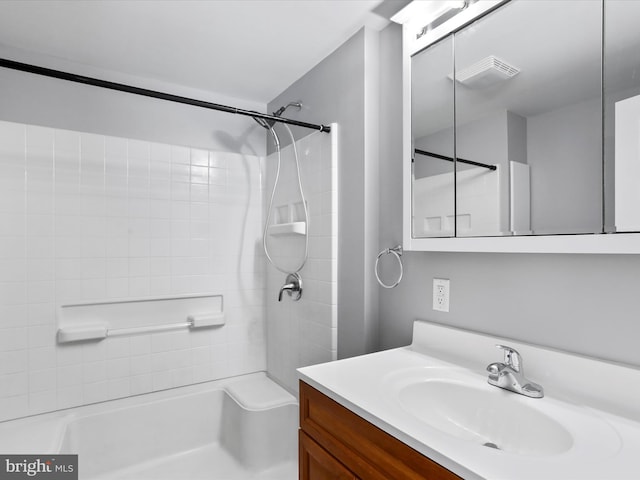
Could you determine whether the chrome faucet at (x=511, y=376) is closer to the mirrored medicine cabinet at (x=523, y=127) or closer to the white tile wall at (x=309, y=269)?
the mirrored medicine cabinet at (x=523, y=127)

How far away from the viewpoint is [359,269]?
173 cm

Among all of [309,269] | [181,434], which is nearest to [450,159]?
[309,269]

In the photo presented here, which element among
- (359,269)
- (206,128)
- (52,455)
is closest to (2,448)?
(52,455)

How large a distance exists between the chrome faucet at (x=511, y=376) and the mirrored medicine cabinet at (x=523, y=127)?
1.03 feet

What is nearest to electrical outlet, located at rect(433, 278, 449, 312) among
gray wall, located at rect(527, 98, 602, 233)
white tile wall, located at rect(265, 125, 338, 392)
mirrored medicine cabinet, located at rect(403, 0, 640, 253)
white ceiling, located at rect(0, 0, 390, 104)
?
mirrored medicine cabinet, located at rect(403, 0, 640, 253)

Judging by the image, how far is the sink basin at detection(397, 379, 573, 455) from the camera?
0.94m

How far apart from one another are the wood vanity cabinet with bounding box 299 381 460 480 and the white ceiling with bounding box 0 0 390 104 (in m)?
1.50

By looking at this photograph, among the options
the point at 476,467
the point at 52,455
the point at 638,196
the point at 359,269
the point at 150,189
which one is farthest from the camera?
the point at 150,189

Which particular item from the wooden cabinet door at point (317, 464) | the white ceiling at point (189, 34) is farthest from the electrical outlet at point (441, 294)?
the white ceiling at point (189, 34)

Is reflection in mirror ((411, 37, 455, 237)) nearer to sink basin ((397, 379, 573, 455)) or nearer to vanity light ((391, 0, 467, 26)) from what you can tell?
vanity light ((391, 0, 467, 26))

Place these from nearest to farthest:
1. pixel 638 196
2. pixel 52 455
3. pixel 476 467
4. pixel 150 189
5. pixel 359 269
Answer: pixel 476 467
pixel 638 196
pixel 52 455
pixel 359 269
pixel 150 189

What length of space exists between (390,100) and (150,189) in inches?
57.1

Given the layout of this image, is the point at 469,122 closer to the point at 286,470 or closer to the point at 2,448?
the point at 286,470

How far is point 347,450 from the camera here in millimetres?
1049
